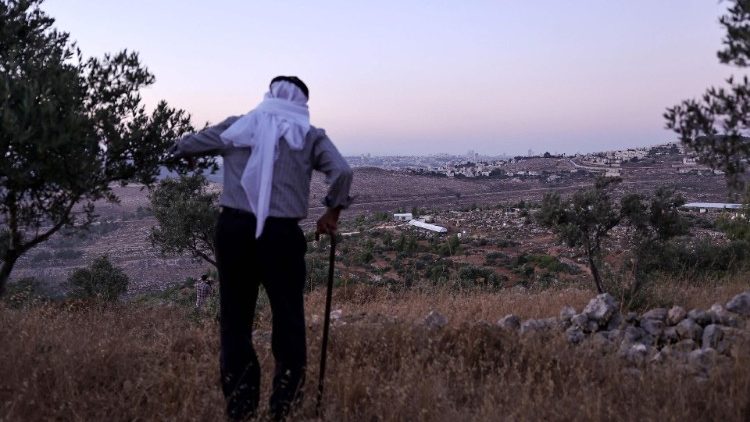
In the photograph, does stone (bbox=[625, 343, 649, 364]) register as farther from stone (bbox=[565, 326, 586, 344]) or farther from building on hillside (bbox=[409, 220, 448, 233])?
building on hillside (bbox=[409, 220, 448, 233])

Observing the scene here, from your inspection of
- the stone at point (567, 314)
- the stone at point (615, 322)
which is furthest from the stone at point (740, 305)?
the stone at point (567, 314)

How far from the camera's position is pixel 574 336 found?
5.28 metres

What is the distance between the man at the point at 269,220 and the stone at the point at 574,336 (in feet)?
9.52

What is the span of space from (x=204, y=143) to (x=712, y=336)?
177 inches

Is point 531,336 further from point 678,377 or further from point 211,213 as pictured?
point 211,213

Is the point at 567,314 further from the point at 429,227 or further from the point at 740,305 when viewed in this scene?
the point at 429,227

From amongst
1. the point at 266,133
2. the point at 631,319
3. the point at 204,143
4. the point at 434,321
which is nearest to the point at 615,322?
the point at 631,319

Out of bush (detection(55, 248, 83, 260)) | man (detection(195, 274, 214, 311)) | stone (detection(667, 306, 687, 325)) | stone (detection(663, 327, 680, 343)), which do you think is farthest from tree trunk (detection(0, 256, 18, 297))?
bush (detection(55, 248, 83, 260))

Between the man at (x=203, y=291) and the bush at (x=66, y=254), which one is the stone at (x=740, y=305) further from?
the bush at (x=66, y=254)

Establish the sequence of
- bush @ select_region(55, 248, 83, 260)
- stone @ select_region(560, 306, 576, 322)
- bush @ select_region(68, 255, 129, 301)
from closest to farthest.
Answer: stone @ select_region(560, 306, 576, 322)
bush @ select_region(68, 255, 129, 301)
bush @ select_region(55, 248, 83, 260)

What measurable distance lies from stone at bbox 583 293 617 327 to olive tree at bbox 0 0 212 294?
408 cm

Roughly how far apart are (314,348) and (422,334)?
98 cm

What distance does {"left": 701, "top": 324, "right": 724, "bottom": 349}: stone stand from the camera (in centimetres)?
475

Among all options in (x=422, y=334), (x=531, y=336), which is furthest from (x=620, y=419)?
(x=422, y=334)
